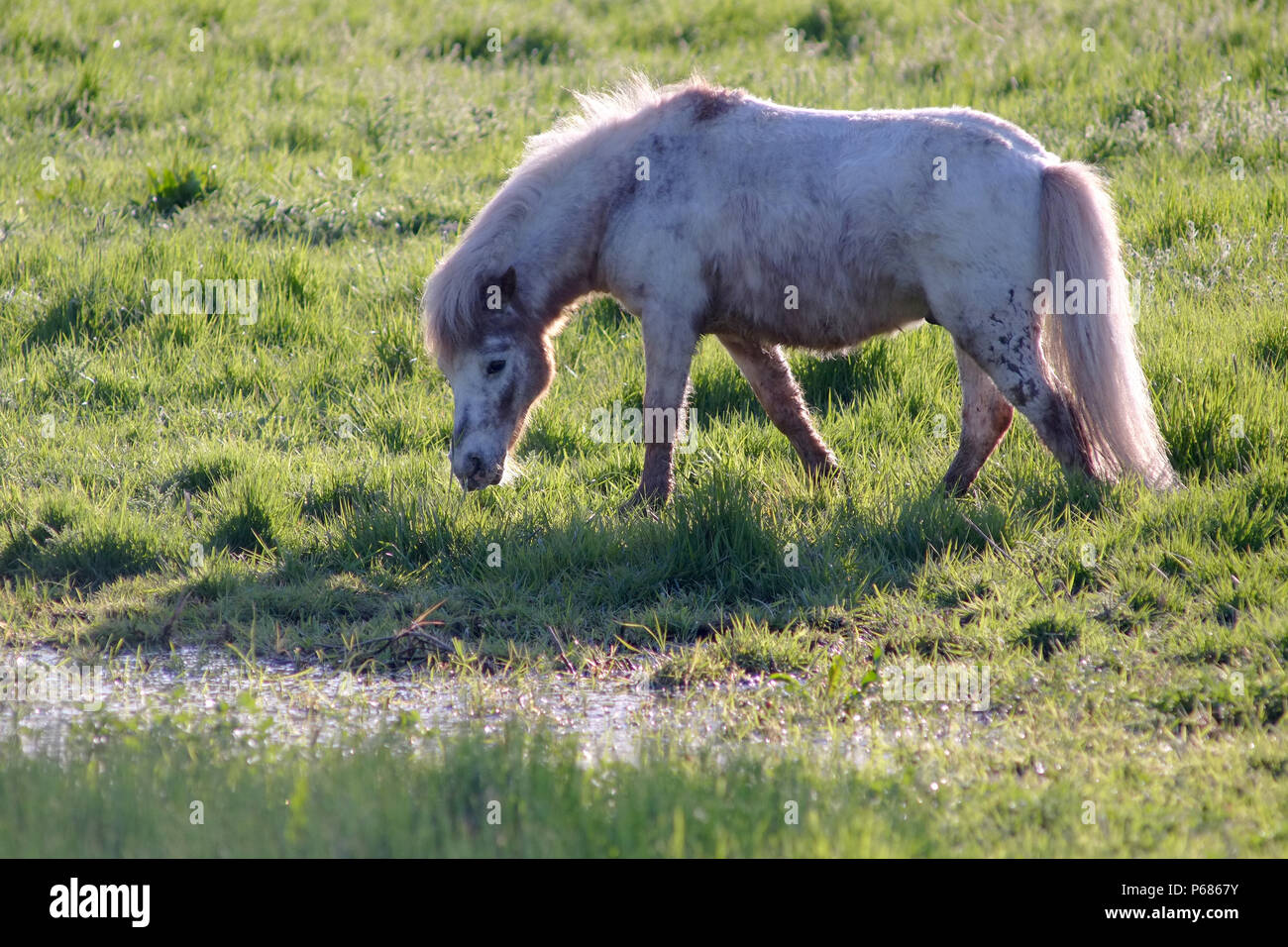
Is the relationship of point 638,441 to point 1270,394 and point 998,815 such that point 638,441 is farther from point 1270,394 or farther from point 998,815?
point 998,815

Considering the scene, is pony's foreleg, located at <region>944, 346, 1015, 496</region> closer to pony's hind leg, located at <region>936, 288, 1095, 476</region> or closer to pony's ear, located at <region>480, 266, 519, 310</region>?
pony's hind leg, located at <region>936, 288, 1095, 476</region>

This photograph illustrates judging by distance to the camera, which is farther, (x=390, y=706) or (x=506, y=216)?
(x=506, y=216)

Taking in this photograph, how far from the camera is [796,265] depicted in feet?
18.6

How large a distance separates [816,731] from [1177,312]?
13.6ft

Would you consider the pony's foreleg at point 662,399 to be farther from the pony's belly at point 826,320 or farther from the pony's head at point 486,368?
the pony's head at point 486,368

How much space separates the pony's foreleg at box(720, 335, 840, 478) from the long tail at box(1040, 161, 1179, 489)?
119 cm

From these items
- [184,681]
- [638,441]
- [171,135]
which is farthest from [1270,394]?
[171,135]

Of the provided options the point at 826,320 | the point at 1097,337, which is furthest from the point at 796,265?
the point at 1097,337

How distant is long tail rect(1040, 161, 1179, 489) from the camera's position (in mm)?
5371

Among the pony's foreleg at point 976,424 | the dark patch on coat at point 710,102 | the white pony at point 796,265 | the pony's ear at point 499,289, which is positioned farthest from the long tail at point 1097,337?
the pony's ear at point 499,289

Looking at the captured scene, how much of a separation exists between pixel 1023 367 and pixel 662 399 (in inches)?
62.6

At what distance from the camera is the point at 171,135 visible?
10.3 meters

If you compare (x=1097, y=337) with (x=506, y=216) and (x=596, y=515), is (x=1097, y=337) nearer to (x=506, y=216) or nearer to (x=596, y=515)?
(x=596, y=515)
